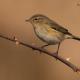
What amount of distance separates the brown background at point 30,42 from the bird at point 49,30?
486mm

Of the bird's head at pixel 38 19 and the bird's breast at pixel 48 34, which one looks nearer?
the bird's breast at pixel 48 34

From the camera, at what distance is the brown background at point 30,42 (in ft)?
9.17

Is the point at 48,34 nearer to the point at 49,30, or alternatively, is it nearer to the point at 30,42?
the point at 49,30

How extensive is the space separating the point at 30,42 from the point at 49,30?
20.5 inches

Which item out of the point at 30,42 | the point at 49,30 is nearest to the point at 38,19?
the point at 49,30

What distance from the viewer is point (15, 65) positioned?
113 inches

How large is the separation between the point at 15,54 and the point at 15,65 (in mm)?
90

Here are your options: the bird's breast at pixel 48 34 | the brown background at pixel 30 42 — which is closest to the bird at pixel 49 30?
the bird's breast at pixel 48 34

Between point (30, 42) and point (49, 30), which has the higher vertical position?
point (49, 30)

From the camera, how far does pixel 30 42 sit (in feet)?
9.16

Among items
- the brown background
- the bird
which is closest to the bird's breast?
the bird

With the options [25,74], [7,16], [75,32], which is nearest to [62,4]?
[75,32]

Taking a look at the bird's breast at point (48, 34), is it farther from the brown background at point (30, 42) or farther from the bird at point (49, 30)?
the brown background at point (30, 42)

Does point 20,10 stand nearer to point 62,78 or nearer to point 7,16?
point 7,16
